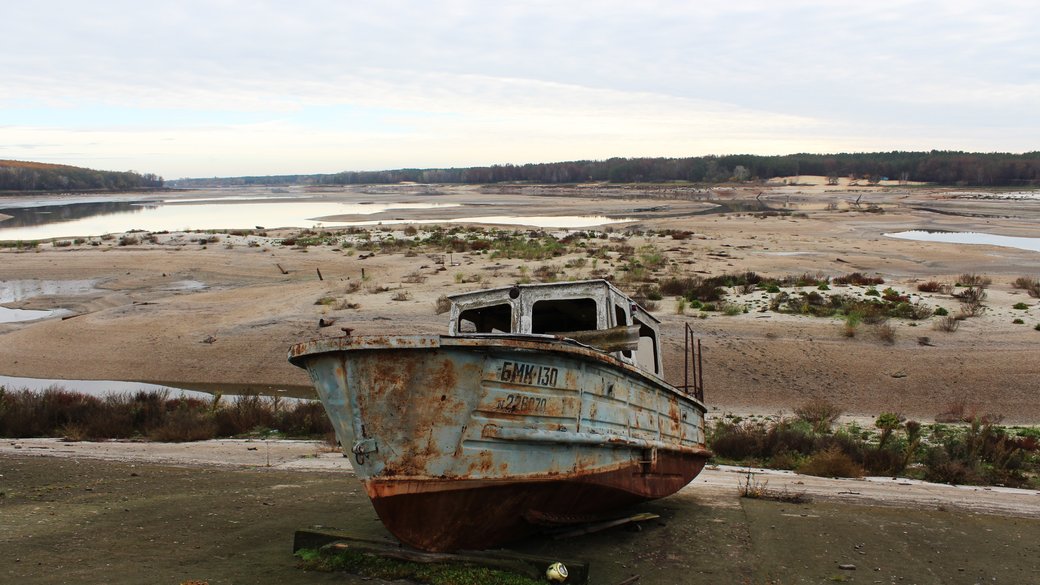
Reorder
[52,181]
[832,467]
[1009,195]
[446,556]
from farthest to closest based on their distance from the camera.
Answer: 1. [52,181]
2. [1009,195]
3. [832,467]
4. [446,556]

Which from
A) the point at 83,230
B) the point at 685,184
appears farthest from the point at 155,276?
the point at 685,184

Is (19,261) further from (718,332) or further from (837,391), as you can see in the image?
(837,391)

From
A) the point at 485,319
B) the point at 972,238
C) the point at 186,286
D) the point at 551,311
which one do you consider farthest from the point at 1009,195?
the point at 485,319

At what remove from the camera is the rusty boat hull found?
798 centimetres

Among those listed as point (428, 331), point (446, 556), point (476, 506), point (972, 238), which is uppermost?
point (476, 506)

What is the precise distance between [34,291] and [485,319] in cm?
2911

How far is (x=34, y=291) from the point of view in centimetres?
3416

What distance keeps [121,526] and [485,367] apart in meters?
4.82

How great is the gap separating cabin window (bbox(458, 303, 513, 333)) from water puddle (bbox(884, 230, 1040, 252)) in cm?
4139

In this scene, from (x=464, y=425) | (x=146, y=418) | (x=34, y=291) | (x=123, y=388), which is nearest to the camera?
(x=464, y=425)

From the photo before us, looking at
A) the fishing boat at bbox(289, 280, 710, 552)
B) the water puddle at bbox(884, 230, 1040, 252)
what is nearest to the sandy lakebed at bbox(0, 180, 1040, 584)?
the fishing boat at bbox(289, 280, 710, 552)

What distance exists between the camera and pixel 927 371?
2012 centimetres

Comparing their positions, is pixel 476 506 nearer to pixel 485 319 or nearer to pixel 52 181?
pixel 485 319

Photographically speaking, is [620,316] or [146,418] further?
[146,418]
